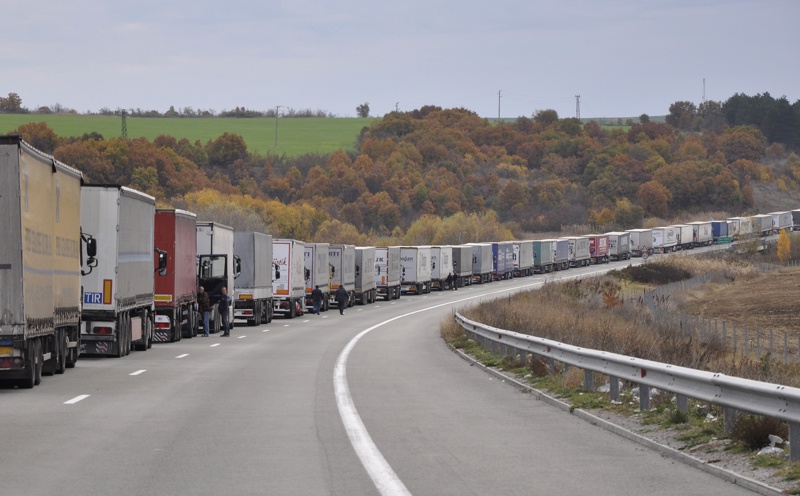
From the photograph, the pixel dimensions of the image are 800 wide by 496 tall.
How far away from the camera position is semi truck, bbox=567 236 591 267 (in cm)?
12150

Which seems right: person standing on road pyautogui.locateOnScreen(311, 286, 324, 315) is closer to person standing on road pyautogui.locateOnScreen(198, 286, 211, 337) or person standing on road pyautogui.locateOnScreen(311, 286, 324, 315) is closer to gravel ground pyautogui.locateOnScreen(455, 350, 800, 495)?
person standing on road pyautogui.locateOnScreen(198, 286, 211, 337)

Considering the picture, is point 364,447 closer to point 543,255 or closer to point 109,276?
point 109,276

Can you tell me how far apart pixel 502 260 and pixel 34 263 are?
88.5m

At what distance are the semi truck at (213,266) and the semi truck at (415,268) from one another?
134ft

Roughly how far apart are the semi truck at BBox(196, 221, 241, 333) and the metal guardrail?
22183 millimetres

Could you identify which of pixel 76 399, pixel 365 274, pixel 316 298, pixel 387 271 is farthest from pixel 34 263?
pixel 387 271

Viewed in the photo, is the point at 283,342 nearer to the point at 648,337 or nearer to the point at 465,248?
the point at 648,337

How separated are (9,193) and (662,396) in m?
9.65

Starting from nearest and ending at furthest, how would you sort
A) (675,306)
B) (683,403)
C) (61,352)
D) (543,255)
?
(683,403) < (61,352) < (675,306) < (543,255)

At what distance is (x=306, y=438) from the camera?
13406 millimetres

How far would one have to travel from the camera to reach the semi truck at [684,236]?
5458 inches

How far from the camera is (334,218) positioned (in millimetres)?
151625

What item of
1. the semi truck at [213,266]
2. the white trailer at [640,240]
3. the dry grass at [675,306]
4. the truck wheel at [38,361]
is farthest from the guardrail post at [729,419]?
the white trailer at [640,240]

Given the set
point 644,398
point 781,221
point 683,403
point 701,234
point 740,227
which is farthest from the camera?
point 781,221
